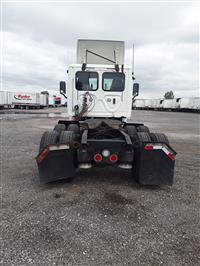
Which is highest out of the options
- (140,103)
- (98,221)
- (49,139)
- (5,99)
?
(140,103)

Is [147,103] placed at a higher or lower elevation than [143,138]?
higher

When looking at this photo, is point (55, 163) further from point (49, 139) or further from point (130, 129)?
point (130, 129)

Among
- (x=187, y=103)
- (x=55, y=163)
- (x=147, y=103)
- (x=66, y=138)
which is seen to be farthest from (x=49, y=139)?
(x=147, y=103)

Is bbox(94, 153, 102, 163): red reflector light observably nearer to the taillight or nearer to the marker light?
the marker light

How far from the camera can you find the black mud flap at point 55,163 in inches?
133

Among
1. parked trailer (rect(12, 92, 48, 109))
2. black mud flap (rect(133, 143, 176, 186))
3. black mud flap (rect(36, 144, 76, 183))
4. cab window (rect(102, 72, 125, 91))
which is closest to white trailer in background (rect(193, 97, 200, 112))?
parked trailer (rect(12, 92, 48, 109))

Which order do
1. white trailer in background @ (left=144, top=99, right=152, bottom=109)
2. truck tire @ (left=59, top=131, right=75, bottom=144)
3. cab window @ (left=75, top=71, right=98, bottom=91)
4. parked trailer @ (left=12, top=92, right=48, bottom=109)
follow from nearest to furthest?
truck tire @ (left=59, top=131, right=75, bottom=144) → cab window @ (left=75, top=71, right=98, bottom=91) → parked trailer @ (left=12, top=92, right=48, bottom=109) → white trailer in background @ (left=144, top=99, right=152, bottom=109)

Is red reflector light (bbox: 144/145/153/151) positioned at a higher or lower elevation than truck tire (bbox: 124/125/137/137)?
lower

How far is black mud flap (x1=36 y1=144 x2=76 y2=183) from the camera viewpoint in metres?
3.38

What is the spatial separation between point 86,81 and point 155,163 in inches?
119

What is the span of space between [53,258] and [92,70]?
445 cm

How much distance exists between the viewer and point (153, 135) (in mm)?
3994

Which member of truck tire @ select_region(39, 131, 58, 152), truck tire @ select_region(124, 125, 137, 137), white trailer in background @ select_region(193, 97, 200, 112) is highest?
white trailer in background @ select_region(193, 97, 200, 112)

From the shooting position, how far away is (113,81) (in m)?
5.14
